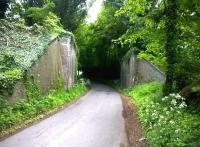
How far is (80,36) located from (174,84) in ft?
123

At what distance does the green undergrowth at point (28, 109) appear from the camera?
48.8 ft

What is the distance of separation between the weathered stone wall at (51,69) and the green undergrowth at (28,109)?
1.67 ft

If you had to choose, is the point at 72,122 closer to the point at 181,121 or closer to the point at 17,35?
the point at 181,121

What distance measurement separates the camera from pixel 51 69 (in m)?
25.6

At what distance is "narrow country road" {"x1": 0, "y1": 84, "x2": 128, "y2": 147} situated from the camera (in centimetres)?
1224

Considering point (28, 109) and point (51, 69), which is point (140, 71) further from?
point (28, 109)

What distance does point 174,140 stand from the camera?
9.66 meters

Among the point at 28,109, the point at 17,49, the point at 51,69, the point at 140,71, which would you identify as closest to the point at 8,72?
the point at 28,109

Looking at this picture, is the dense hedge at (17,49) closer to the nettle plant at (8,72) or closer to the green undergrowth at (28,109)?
the nettle plant at (8,72)

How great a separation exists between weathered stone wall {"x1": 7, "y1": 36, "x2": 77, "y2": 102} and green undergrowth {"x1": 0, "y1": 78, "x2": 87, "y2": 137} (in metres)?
0.51

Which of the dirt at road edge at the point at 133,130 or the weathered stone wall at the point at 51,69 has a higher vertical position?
the weathered stone wall at the point at 51,69

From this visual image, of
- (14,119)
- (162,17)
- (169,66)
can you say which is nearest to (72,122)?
(14,119)

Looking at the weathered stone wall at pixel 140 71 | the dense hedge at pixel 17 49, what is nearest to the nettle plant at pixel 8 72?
the dense hedge at pixel 17 49

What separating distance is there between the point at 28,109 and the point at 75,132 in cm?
449
